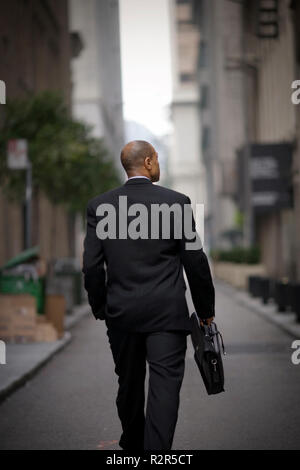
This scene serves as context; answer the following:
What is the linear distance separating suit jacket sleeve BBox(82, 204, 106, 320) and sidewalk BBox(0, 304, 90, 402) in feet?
11.4

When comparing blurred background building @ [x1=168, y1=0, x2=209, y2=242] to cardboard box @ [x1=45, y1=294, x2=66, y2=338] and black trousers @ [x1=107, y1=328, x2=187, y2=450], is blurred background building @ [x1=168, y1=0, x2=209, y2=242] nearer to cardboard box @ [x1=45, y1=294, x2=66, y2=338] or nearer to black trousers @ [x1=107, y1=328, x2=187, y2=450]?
cardboard box @ [x1=45, y1=294, x2=66, y2=338]

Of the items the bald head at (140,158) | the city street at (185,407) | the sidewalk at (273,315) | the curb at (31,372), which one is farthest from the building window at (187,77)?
the bald head at (140,158)

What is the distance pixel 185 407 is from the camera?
25.0 ft

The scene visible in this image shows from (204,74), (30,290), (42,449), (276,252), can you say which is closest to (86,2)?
(204,74)

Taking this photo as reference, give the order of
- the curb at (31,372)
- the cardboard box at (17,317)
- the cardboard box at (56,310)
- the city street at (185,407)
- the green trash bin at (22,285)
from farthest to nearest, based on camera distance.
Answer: the cardboard box at (56,310)
the green trash bin at (22,285)
the cardboard box at (17,317)
the curb at (31,372)
the city street at (185,407)

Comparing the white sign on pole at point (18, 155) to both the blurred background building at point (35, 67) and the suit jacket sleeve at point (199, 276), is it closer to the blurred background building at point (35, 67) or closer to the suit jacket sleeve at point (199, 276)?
the blurred background building at point (35, 67)

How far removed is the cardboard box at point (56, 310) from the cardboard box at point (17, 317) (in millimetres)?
588

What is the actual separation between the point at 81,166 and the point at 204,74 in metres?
50.2

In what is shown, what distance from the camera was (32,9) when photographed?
3125 centimetres

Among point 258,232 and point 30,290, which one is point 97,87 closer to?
point 258,232

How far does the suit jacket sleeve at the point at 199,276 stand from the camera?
Answer: 15.5 feet

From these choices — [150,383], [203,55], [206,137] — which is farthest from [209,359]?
[203,55]

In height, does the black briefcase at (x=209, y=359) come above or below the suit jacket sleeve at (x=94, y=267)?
below

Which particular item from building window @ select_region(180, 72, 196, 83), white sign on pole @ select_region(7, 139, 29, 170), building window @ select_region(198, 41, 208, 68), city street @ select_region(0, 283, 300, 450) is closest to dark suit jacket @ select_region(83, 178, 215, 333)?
city street @ select_region(0, 283, 300, 450)
